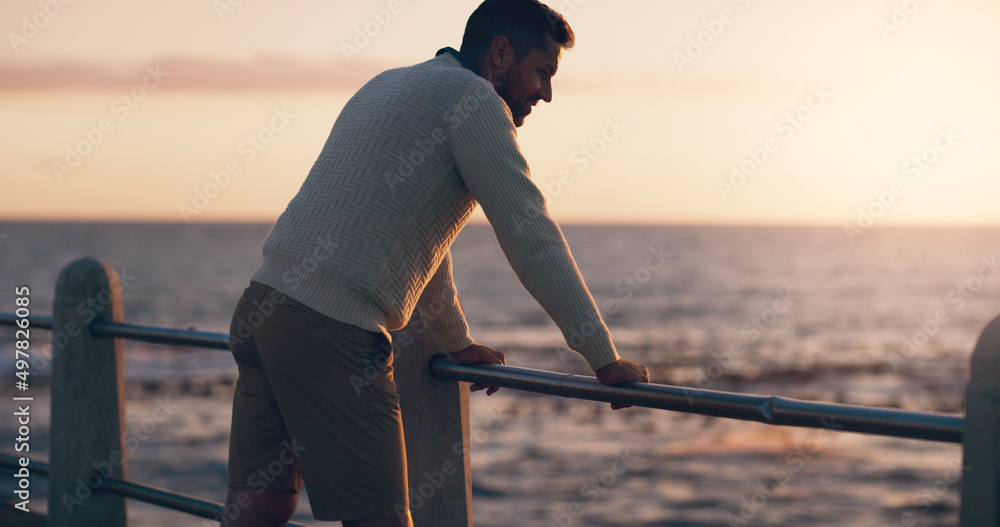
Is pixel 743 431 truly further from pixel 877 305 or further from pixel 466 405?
pixel 877 305

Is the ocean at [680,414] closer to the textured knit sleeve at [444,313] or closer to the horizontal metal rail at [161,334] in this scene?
A: the horizontal metal rail at [161,334]

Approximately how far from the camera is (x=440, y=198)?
5.73ft

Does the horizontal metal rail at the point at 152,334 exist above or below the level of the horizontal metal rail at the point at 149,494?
above

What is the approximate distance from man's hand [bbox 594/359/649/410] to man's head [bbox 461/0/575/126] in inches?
25.3

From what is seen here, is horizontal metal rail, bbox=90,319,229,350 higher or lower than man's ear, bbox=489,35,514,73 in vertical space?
lower

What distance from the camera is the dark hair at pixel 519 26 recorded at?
76.0 inches

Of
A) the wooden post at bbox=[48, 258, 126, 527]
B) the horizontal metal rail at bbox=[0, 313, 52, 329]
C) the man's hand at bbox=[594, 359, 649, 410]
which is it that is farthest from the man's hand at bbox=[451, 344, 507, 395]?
the horizontal metal rail at bbox=[0, 313, 52, 329]

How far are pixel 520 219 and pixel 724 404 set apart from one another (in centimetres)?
53

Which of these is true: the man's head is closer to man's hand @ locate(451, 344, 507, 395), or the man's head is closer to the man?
the man

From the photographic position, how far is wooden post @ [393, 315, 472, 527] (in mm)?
2098

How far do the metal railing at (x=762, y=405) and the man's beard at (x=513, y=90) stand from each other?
58cm

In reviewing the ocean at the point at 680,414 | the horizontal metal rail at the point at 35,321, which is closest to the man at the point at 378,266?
the horizontal metal rail at the point at 35,321

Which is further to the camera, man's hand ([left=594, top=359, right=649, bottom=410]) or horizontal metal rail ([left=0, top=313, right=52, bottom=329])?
horizontal metal rail ([left=0, top=313, right=52, bottom=329])

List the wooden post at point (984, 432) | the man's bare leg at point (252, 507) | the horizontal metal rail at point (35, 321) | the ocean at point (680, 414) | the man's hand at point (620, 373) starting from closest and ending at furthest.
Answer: the wooden post at point (984, 432)
the man's hand at point (620, 373)
the man's bare leg at point (252, 507)
the horizontal metal rail at point (35, 321)
the ocean at point (680, 414)
